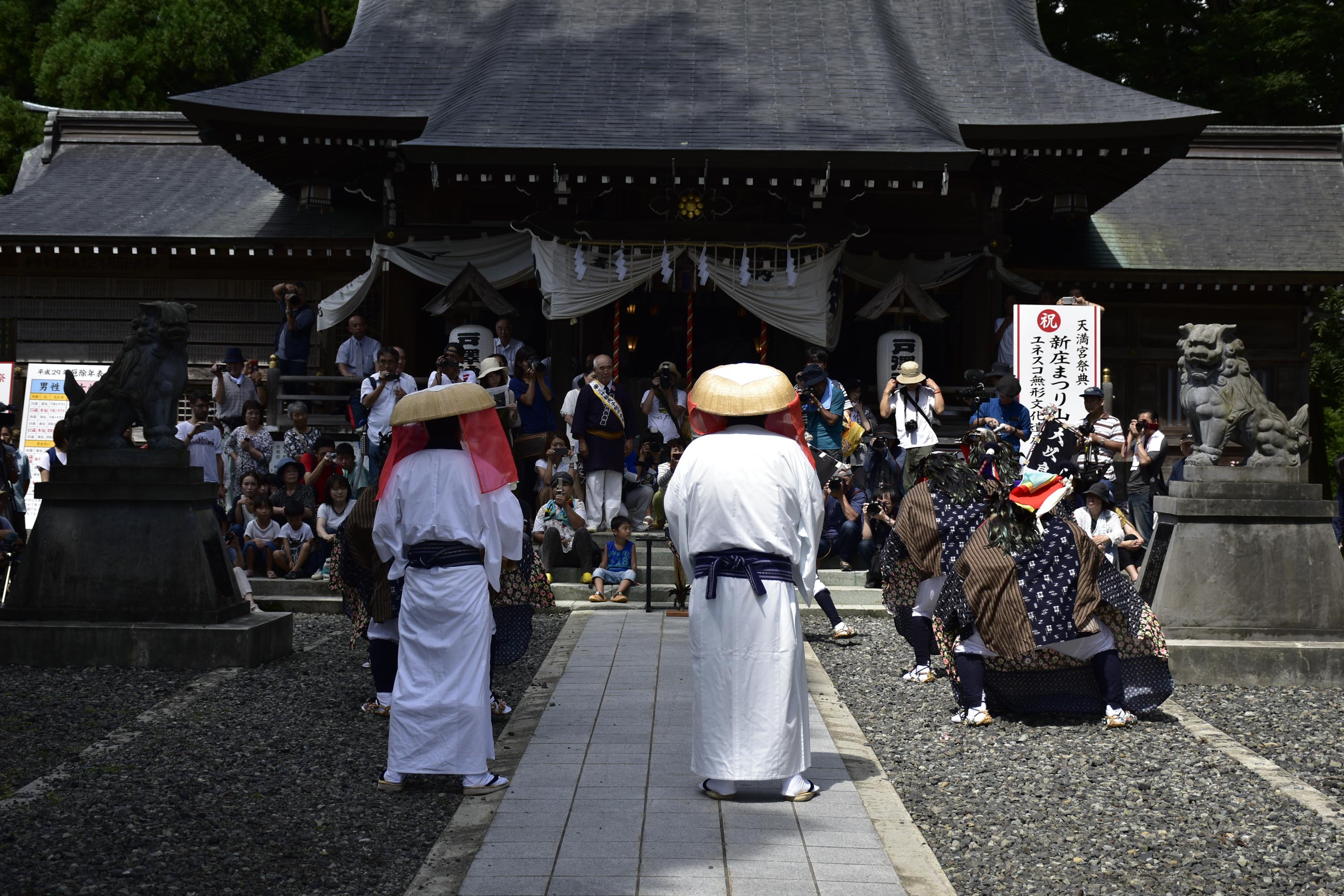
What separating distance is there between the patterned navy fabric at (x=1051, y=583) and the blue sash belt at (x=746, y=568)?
5.25 feet

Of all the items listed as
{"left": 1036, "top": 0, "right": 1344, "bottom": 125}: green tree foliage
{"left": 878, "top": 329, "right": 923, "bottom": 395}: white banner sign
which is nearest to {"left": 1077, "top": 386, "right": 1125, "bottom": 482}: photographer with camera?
{"left": 878, "top": 329, "right": 923, "bottom": 395}: white banner sign

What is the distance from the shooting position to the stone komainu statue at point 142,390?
25.7ft

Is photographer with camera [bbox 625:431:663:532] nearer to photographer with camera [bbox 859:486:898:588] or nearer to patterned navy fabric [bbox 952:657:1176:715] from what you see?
photographer with camera [bbox 859:486:898:588]

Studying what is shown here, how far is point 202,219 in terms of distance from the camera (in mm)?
15859

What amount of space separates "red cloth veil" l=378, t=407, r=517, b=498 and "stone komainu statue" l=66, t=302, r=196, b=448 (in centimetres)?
323

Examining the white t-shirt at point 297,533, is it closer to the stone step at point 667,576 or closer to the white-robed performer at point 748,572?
the stone step at point 667,576

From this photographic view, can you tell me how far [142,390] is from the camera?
7973 millimetres

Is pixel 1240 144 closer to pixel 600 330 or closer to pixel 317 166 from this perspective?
pixel 600 330

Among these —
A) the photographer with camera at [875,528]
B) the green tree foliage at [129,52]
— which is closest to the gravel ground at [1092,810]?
the photographer with camera at [875,528]

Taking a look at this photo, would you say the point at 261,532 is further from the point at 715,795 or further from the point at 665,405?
the point at 715,795

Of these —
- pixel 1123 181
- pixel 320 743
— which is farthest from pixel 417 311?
pixel 320 743

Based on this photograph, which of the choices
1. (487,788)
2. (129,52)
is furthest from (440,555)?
(129,52)

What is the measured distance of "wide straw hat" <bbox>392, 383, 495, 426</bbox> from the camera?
16.4ft

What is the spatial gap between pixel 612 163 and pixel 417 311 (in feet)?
11.5
